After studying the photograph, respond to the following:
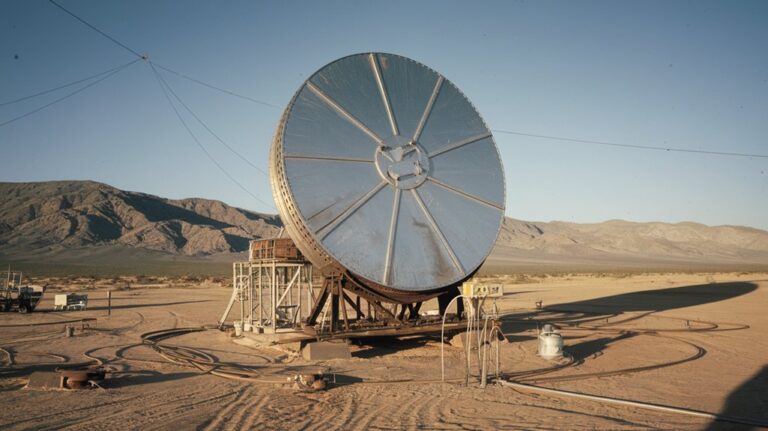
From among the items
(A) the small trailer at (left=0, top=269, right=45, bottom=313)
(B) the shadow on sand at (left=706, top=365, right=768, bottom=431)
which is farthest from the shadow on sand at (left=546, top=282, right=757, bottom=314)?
(A) the small trailer at (left=0, top=269, right=45, bottom=313)

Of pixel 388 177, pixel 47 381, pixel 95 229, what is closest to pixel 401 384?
pixel 388 177

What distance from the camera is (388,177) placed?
698 inches

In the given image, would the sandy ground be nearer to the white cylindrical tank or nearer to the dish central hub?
the white cylindrical tank

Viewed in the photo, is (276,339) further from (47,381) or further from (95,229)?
(95,229)

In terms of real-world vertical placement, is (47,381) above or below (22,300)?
below

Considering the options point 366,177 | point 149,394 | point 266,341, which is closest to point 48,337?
point 266,341

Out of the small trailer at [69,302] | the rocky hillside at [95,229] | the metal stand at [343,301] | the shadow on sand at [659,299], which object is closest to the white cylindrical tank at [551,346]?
the metal stand at [343,301]

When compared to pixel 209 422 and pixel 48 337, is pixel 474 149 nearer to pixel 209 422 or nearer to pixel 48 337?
pixel 209 422

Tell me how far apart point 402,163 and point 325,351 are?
6033 millimetres

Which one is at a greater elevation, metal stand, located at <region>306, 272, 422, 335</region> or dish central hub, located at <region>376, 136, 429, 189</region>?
dish central hub, located at <region>376, 136, 429, 189</region>

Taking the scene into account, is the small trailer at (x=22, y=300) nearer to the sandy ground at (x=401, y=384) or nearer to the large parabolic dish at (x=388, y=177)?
the sandy ground at (x=401, y=384)

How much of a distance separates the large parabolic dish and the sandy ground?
114 inches

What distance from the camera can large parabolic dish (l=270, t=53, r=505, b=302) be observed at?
16438 mm

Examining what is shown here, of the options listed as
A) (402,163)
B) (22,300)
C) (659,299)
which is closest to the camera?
(402,163)
